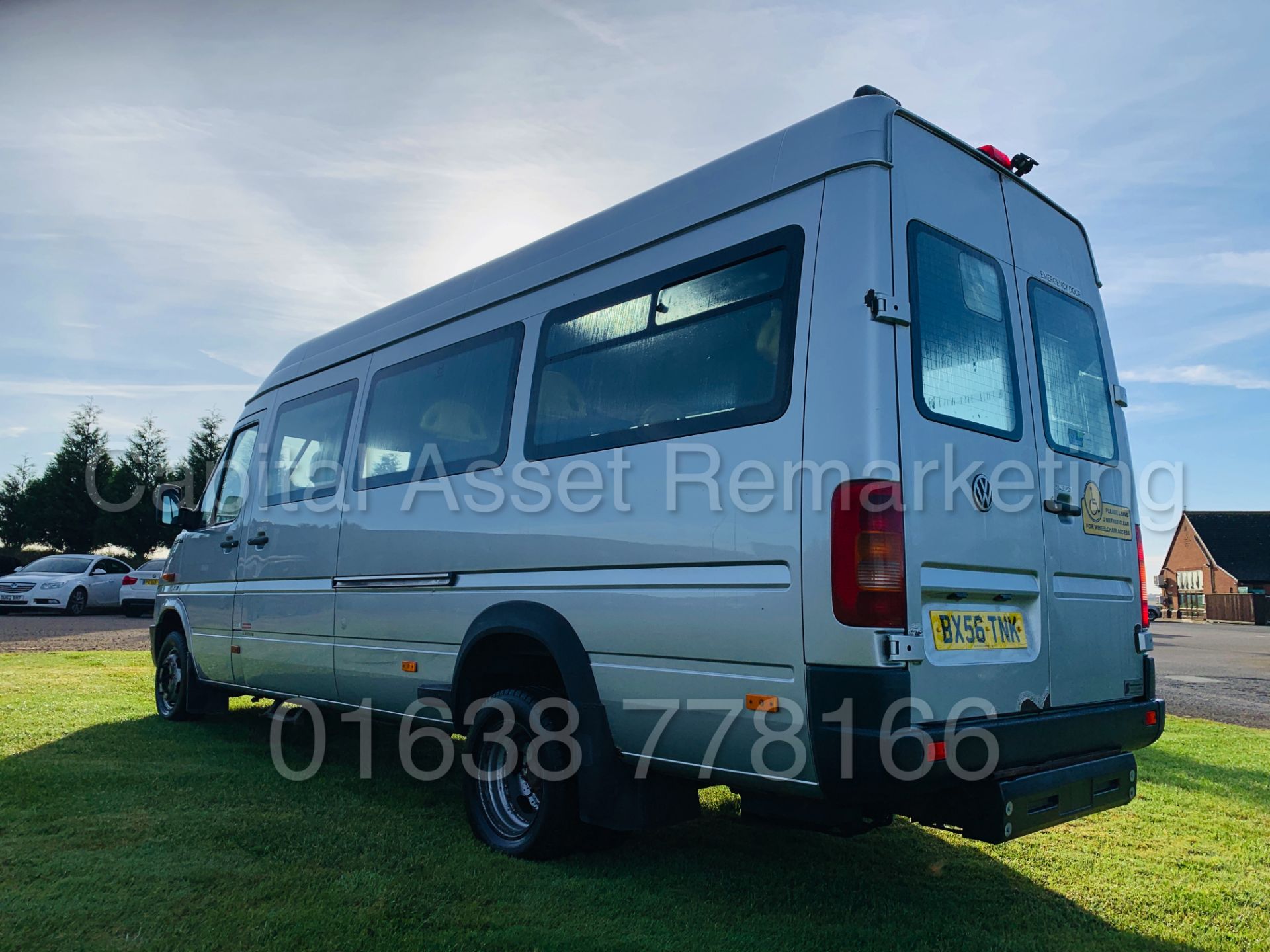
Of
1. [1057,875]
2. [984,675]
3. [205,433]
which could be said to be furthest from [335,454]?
[205,433]

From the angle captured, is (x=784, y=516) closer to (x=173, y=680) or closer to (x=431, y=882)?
(x=431, y=882)

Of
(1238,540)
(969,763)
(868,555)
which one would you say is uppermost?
(1238,540)

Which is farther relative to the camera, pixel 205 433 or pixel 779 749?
pixel 205 433

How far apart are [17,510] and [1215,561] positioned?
62469 millimetres

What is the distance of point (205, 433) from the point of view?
1665 inches

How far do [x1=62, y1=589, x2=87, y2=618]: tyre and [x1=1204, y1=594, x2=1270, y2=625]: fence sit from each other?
50631 mm

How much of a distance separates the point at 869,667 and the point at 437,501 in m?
2.64

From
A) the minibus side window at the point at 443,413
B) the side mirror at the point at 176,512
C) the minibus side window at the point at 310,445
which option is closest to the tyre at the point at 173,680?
the side mirror at the point at 176,512

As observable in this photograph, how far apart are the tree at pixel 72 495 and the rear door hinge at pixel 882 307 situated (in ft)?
143

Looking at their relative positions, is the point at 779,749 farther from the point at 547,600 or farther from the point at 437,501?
the point at 437,501

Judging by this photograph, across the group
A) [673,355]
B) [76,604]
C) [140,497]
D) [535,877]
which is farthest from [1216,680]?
[140,497]

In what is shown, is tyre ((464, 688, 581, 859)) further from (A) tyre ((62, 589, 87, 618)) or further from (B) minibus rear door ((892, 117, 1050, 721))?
(A) tyre ((62, 589, 87, 618))

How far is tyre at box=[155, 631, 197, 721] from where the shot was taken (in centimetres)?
760

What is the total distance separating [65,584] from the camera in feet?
69.7
